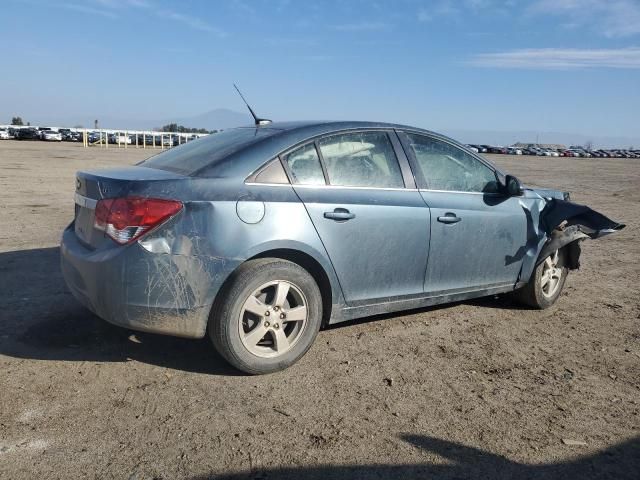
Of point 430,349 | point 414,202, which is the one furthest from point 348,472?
A: point 414,202

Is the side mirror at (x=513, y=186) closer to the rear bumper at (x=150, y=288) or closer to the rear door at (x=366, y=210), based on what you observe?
the rear door at (x=366, y=210)

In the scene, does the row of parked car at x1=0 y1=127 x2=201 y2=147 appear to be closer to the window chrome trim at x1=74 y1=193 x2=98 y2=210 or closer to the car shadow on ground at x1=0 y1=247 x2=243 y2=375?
the car shadow on ground at x1=0 y1=247 x2=243 y2=375

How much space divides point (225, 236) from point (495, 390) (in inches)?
78.4

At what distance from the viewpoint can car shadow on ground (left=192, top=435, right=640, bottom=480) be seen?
2760 millimetres

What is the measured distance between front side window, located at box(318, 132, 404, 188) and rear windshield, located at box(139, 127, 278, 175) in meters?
0.47

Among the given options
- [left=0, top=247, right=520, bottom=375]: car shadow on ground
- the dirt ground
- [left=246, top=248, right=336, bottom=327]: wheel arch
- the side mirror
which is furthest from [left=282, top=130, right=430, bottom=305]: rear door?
the side mirror

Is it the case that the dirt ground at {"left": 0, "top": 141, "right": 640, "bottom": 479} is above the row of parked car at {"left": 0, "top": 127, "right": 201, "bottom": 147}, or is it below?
below

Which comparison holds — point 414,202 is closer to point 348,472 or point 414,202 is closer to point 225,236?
point 225,236

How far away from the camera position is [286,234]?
12.2 ft

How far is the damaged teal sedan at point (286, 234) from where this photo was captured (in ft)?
11.4

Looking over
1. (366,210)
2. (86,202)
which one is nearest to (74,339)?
(86,202)

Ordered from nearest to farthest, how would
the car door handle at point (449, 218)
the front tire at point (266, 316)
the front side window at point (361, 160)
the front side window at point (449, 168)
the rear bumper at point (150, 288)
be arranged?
1. the rear bumper at point (150, 288)
2. the front tire at point (266, 316)
3. the front side window at point (361, 160)
4. the car door handle at point (449, 218)
5. the front side window at point (449, 168)

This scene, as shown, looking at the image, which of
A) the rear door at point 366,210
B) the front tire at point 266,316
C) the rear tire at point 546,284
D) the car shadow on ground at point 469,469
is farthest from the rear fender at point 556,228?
the car shadow on ground at point 469,469

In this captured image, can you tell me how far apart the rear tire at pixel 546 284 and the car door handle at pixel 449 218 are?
4.05ft
